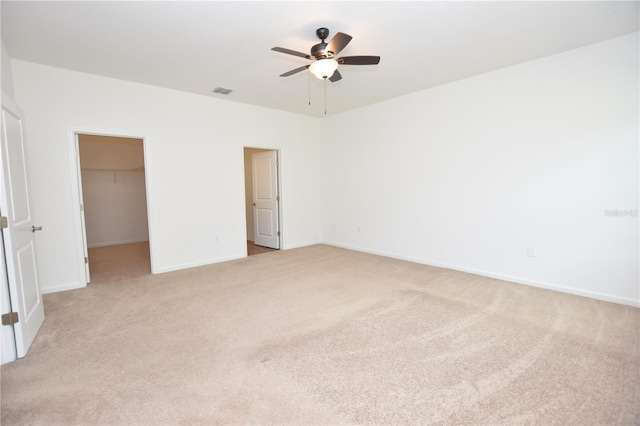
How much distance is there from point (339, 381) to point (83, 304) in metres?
3.14

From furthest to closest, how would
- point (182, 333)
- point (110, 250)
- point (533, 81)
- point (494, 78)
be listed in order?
point (110, 250) < point (494, 78) < point (533, 81) < point (182, 333)

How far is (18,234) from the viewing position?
250 centimetres

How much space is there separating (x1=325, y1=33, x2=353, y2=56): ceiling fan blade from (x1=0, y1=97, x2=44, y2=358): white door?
2.67 metres

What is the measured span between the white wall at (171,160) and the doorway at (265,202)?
0.64 ft

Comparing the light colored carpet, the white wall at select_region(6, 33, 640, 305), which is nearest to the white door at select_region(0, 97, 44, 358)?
the light colored carpet

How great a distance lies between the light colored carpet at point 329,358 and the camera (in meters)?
1.76

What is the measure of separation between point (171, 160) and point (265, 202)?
2.24 metres

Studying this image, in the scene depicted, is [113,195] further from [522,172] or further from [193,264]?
[522,172]

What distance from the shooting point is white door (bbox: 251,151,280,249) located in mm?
6180

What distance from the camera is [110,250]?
630cm

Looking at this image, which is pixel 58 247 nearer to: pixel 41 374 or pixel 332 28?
pixel 41 374

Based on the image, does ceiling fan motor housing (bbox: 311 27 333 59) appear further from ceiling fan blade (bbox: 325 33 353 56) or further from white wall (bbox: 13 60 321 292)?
white wall (bbox: 13 60 321 292)

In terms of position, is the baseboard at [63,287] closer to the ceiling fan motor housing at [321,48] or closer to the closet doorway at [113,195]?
the closet doorway at [113,195]

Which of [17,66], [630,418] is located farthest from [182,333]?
[17,66]
